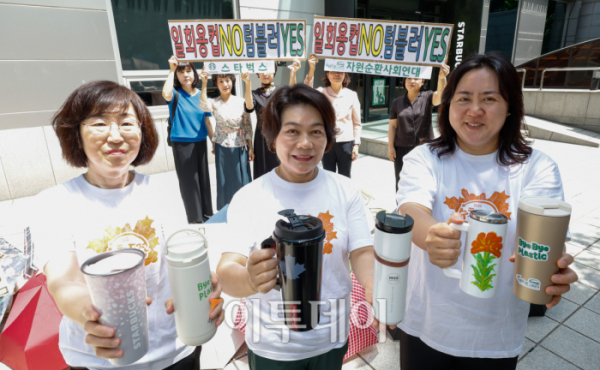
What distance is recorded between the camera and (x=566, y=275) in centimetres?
103

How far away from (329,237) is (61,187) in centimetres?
108

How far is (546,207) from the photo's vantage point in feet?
3.22

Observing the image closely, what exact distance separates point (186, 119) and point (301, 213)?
3258 millimetres

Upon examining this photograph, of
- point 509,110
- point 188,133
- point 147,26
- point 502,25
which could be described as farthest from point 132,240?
point 502,25

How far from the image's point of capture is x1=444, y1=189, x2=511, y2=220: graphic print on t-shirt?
140 cm

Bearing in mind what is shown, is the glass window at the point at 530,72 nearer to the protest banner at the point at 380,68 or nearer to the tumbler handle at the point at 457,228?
the protest banner at the point at 380,68

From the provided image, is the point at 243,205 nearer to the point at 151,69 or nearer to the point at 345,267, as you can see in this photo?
the point at 345,267

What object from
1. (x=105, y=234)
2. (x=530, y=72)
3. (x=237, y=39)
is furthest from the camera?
(x=530, y=72)

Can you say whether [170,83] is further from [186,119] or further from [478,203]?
[478,203]

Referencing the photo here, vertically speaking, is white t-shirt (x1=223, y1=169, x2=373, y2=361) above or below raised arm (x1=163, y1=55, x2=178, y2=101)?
below

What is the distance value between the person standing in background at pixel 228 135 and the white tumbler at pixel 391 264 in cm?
363

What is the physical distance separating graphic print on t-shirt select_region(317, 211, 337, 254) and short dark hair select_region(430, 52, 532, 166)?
58 centimetres

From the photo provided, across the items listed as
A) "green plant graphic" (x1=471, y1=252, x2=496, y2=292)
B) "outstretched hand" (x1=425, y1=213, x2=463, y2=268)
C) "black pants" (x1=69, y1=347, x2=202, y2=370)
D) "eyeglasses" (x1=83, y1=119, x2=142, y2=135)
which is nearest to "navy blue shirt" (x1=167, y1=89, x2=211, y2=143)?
"eyeglasses" (x1=83, y1=119, x2=142, y2=135)

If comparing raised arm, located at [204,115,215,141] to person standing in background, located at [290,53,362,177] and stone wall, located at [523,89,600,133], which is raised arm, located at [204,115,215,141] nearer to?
person standing in background, located at [290,53,362,177]
